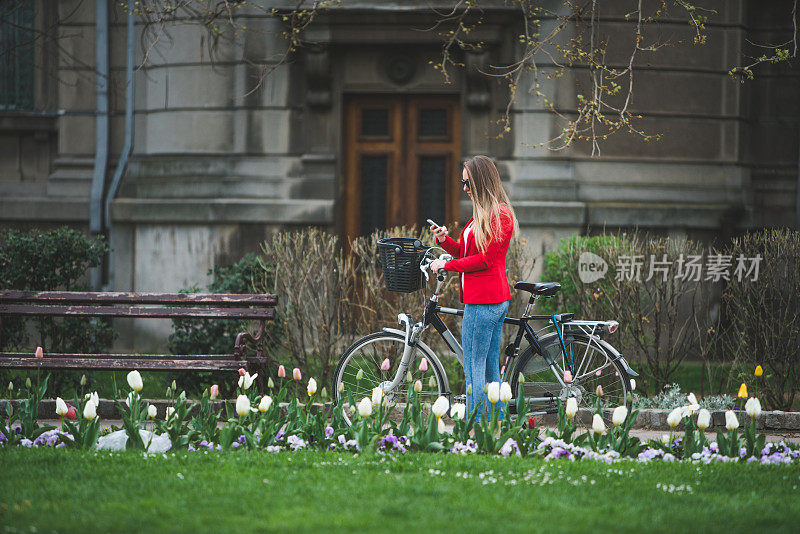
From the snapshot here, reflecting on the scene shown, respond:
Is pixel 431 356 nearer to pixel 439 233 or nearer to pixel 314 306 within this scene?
pixel 439 233

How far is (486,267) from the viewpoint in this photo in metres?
6.33

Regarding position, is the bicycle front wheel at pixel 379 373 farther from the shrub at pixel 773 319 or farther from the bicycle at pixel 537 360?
the shrub at pixel 773 319

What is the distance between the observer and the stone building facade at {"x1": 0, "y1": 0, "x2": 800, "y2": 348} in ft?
38.9

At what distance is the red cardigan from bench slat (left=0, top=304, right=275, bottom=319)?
7.04ft

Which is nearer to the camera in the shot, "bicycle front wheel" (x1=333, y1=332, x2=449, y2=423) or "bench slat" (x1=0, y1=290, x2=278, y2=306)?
"bicycle front wheel" (x1=333, y1=332, x2=449, y2=423)

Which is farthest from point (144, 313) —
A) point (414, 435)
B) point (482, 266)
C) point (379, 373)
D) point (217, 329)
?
point (482, 266)

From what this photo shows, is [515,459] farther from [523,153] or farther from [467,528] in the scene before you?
[523,153]

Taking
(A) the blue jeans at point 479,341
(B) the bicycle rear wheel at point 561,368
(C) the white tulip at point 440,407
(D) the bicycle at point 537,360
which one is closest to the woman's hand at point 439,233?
(D) the bicycle at point 537,360

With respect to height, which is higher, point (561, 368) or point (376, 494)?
point (561, 368)

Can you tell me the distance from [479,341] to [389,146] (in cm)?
629

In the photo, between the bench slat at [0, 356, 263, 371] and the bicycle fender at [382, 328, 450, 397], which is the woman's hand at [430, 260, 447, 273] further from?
the bench slat at [0, 356, 263, 371]

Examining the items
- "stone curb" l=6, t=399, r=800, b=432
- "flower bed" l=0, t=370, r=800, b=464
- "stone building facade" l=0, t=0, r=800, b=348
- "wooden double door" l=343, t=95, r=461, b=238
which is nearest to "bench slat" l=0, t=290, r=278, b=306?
"stone curb" l=6, t=399, r=800, b=432

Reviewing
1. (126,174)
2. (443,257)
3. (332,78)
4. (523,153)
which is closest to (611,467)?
(443,257)

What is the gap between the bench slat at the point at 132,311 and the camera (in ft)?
26.2
